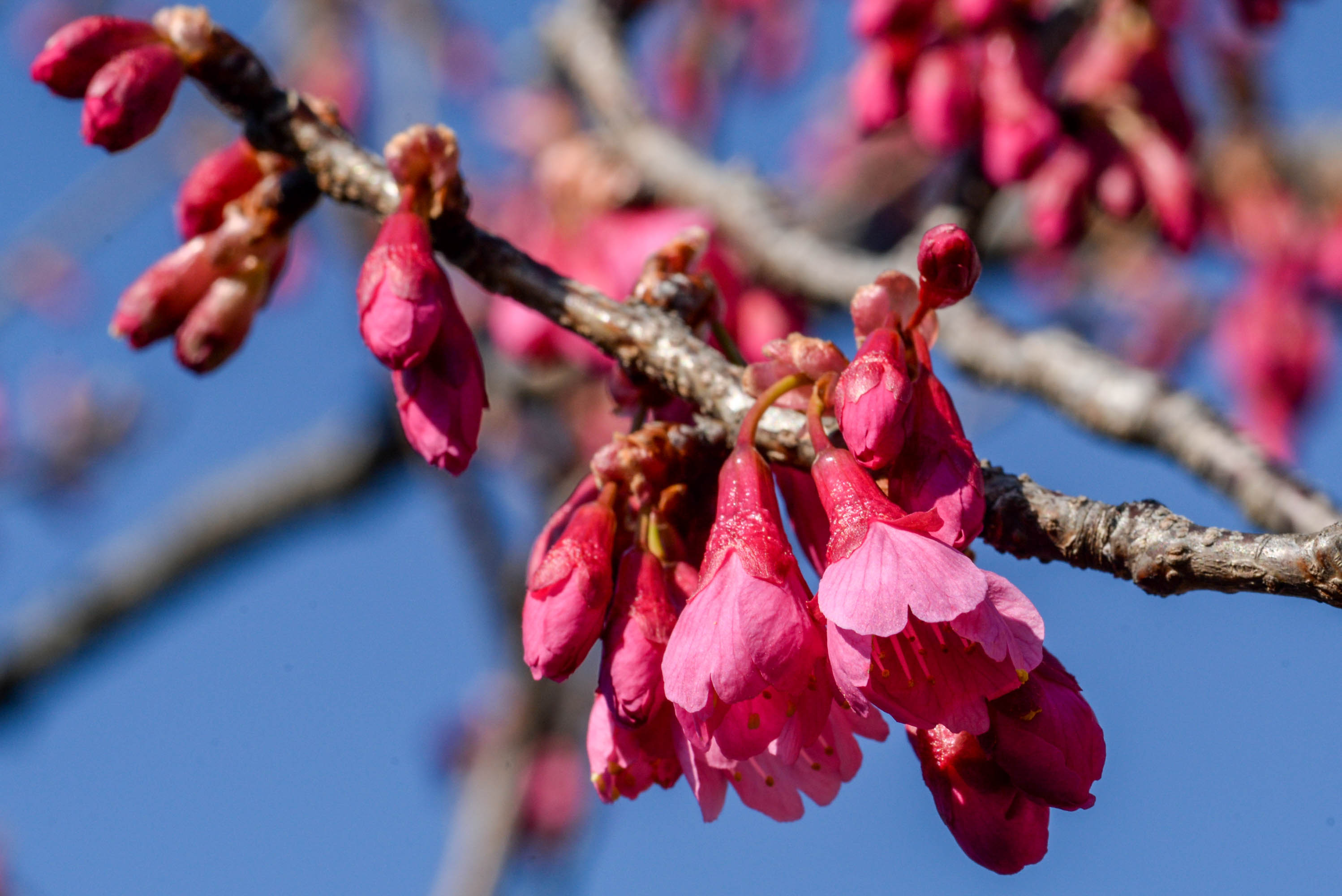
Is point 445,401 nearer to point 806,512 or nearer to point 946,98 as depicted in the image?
point 806,512

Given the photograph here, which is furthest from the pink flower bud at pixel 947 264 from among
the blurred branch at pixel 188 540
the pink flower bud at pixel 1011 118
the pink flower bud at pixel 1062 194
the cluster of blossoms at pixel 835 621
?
the blurred branch at pixel 188 540

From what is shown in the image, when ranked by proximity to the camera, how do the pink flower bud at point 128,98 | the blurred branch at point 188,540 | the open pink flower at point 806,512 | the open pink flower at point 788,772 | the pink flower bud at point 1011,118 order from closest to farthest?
1. the open pink flower at point 788,772
2. the open pink flower at point 806,512
3. the pink flower bud at point 128,98
4. the pink flower bud at point 1011,118
5. the blurred branch at point 188,540

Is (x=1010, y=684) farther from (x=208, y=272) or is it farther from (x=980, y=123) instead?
(x=980, y=123)

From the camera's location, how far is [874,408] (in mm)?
1024

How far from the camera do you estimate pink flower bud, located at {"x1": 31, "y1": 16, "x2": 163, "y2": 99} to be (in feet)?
4.56

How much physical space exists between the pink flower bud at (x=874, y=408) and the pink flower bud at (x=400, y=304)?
0.41 meters

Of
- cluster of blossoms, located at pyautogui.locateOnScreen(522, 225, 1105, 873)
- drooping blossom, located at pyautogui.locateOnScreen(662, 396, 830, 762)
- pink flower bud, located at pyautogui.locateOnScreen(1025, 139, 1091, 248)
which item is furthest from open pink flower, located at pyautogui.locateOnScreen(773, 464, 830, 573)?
pink flower bud, located at pyautogui.locateOnScreen(1025, 139, 1091, 248)

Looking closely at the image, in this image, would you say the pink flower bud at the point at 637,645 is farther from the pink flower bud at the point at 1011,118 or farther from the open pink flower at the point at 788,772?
the pink flower bud at the point at 1011,118

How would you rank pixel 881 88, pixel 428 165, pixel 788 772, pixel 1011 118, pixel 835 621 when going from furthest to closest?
1. pixel 881 88
2. pixel 1011 118
3. pixel 428 165
4. pixel 788 772
5. pixel 835 621

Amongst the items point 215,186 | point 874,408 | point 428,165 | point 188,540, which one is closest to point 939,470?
point 874,408

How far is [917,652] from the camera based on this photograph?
1067 mm

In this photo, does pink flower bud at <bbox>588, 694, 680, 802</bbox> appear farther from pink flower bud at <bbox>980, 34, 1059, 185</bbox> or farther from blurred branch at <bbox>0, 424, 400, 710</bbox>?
blurred branch at <bbox>0, 424, 400, 710</bbox>

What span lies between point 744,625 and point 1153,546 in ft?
1.20

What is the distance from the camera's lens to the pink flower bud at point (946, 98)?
2.37 meters
